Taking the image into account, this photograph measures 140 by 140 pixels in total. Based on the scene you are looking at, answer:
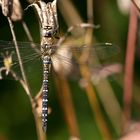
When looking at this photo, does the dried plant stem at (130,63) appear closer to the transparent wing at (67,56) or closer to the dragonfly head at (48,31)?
the transparent wing at (67,56)

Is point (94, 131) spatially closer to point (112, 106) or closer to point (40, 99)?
point (112, 106)

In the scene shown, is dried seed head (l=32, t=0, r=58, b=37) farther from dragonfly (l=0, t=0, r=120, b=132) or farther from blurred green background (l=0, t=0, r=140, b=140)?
blurred green background (l=0, t=0, r=140, b=140)

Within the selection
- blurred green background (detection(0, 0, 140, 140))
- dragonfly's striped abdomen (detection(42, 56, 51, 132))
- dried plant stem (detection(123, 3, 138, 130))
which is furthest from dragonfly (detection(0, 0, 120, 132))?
blurred green background (detection(0, 0, 140, 140))

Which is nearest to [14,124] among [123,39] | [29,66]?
[123,39]

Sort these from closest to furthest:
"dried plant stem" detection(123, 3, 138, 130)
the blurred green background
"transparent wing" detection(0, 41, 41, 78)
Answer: "transparent wing" detection(0, 41, 41, 78) → "dried plant stem" detection(123, 3, 138, 130) → the blurred green background

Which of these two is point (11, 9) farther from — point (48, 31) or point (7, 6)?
point (48, 31)

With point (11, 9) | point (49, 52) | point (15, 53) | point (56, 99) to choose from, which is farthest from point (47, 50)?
point (56, 99)

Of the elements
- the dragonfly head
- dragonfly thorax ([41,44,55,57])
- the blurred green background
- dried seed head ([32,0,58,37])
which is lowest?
the blurred green background

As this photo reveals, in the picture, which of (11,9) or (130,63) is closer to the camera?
(11,9)
